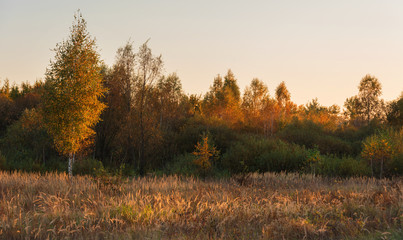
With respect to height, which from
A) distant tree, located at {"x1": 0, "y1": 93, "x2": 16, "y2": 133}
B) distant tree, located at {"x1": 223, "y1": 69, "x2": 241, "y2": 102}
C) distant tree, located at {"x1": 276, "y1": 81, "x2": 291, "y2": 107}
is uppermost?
distant tree, located at {"x1": 223, "y1": 69, "x2": 241, "y2": 102}

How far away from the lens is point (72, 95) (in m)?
15.7

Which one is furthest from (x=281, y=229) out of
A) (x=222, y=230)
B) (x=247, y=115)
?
(x=247, y=115)

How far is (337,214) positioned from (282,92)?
34.9 meters

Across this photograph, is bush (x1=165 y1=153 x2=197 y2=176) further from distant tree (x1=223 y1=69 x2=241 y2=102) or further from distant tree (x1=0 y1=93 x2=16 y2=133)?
distant tree (x1=223 y1=69 x2=241 y2=102)

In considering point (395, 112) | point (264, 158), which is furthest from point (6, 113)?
point (395, 112)

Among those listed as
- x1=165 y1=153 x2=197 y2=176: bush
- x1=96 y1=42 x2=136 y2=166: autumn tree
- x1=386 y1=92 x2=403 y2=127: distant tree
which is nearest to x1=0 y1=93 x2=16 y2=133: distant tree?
x1=96 y1=42 x2=136 y2=166: autumn tree

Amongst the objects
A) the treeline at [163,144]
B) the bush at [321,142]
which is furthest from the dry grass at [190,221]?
the bush at [321,142]

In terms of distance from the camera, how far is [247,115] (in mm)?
Result: 46406

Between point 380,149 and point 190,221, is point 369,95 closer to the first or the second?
point 380,149

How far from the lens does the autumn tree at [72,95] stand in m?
15.7

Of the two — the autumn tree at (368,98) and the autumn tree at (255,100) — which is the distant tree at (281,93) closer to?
the autumn tree at (255,100)

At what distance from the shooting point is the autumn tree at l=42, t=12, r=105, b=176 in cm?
1566

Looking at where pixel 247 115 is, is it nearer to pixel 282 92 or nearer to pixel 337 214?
pixel 282 92

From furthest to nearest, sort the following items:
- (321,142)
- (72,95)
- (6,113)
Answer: (6,113)
(321,142)
(72,95)
